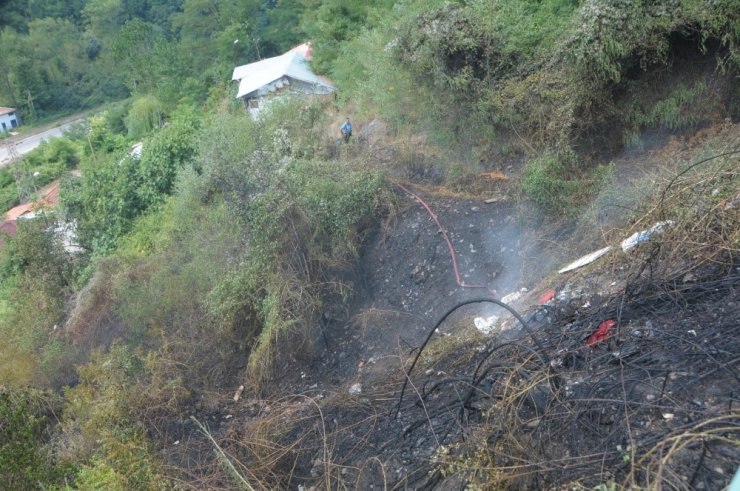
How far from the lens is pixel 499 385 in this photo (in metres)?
4.30

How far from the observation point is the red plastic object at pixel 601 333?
178 inches

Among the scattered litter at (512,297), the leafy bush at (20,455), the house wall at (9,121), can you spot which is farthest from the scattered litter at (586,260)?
the house wall at (9,121)

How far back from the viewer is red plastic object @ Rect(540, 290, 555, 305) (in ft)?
19.7

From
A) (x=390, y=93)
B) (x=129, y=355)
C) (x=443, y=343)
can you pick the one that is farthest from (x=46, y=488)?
(x=390, y=93)

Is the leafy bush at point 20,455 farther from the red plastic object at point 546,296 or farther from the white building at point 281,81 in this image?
the white building at point 281,81

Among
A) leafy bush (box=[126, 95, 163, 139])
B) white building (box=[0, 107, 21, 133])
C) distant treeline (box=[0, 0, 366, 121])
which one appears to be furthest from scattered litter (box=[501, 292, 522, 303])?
white building (box=[0, 107, 21, 133])

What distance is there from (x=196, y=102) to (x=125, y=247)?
14807mm

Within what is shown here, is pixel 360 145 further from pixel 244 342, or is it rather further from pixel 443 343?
pixel 443 343

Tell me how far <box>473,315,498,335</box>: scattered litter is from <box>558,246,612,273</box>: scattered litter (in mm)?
885

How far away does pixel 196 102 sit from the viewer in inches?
1011

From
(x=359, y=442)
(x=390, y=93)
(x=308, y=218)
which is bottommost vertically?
(x=359, y=442)

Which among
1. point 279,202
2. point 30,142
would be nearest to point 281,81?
point 279,202

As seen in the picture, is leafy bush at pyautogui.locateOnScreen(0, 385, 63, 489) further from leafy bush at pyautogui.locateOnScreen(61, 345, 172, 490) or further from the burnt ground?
the burnt ground

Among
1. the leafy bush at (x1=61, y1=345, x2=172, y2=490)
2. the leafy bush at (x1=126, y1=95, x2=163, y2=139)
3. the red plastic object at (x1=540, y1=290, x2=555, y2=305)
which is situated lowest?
the leafy bush at (x1=126, y1=95, x2=163, y2=139)
